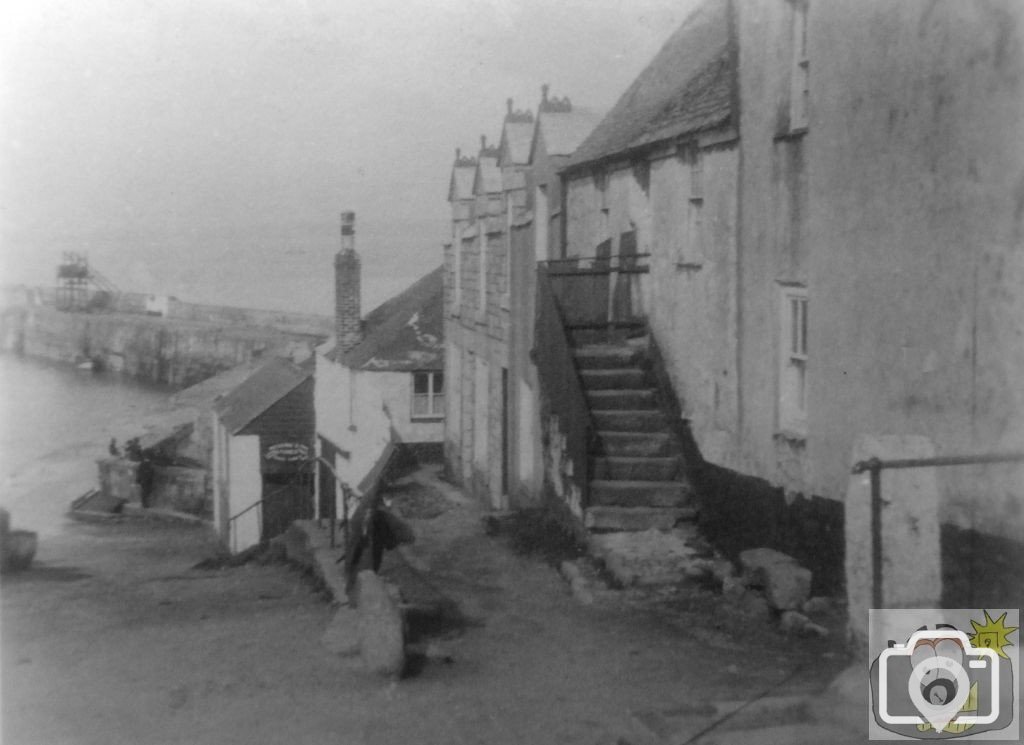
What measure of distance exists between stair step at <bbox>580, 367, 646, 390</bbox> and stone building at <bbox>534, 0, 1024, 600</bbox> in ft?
0.74

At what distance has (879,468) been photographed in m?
6.57

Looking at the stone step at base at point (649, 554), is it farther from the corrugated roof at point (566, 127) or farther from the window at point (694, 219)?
the corrugated roof at point (566, 127)

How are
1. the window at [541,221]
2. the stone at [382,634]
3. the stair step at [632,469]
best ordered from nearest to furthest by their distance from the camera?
the stone at [382,634], the stair step at [632,469], the window at [541,221]

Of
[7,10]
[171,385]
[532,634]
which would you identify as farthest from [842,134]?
[171,385]

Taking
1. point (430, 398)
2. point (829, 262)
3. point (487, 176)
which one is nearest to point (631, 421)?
point (829, 262)

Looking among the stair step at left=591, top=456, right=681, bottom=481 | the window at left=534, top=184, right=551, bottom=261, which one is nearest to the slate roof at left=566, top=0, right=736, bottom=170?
the window at left=534, top=184, right=551, bottom=261

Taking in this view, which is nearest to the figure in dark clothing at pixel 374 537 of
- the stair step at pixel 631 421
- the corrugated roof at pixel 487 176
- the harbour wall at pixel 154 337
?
the stair step at pixel 631 421

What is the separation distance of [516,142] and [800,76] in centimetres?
1114

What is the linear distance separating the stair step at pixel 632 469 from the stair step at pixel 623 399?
3.03 feet

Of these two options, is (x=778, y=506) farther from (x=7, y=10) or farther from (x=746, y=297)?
(x=7, y=10)

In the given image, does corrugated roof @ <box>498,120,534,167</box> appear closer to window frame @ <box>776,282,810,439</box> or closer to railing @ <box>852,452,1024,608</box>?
window frame @ <box>776,282,810,439</box>

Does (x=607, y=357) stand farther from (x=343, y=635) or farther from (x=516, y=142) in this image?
(x=516, y=142)

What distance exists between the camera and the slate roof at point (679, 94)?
12.7 metres

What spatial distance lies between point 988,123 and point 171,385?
76.0 metres
